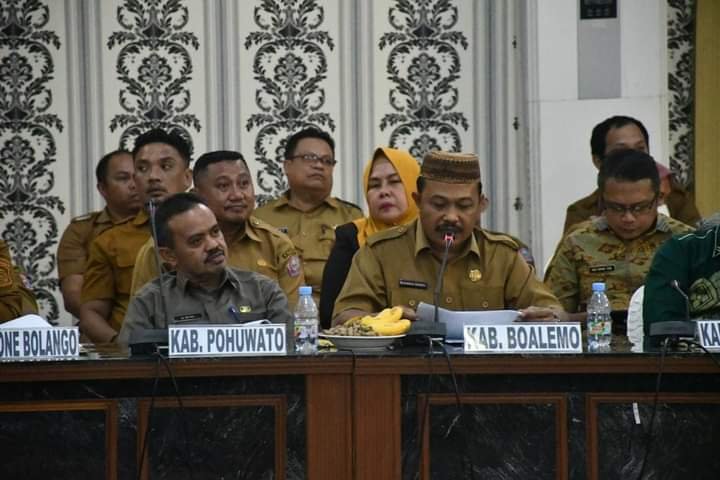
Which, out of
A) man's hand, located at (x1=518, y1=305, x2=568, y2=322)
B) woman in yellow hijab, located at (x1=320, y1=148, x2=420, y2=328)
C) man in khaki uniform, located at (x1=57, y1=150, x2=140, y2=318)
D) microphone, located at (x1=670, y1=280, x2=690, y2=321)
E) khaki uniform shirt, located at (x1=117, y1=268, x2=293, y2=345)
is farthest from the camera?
man in khaki uniform, located at (x1=57, y1=150, x2=140, y2=318)

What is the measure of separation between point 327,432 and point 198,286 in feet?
3.61

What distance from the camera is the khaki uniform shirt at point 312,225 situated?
689 cm

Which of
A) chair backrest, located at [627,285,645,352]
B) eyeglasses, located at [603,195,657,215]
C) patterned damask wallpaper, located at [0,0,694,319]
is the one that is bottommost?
chair backrest, located at [627,285,645,352]

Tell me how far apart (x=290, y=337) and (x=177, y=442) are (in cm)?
72

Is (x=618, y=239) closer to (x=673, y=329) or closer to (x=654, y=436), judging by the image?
(x=673, y=329)

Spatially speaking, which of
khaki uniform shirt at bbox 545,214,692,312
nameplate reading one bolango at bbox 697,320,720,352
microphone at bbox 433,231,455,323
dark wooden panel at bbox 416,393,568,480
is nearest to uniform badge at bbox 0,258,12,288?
microphone at bbox 433,231,455,323

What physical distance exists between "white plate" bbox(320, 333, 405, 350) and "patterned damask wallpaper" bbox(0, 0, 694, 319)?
3722mm

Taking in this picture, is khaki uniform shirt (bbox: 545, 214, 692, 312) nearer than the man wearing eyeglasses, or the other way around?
the man wearing eyeglasses

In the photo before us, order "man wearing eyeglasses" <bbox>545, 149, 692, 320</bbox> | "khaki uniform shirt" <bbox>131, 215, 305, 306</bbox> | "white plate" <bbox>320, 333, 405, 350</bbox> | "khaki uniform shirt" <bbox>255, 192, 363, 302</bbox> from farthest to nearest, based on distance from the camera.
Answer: "khaki uniform shirt" <bbox>255, 192, 363, 302</bbox>, "khaki uniform shirt" <bbox>131, 215, 305, 306</bbox>, "man wearing eyeglasses" <bbox>545, 149, 692, 320</bbox>, "white plate" <bbox>320, 333, 405, 350</bbox>

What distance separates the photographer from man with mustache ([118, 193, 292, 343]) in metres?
5.27

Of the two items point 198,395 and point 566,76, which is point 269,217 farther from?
point 198,395

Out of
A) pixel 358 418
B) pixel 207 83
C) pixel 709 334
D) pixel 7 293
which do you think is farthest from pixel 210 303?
pixel 207 83

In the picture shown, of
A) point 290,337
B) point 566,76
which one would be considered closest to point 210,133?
point 566,76

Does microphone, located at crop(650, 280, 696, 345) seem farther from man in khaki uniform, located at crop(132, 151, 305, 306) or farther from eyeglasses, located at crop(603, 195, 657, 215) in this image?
man in khaki uniform, located at crop(132, 151, 305, 306)
